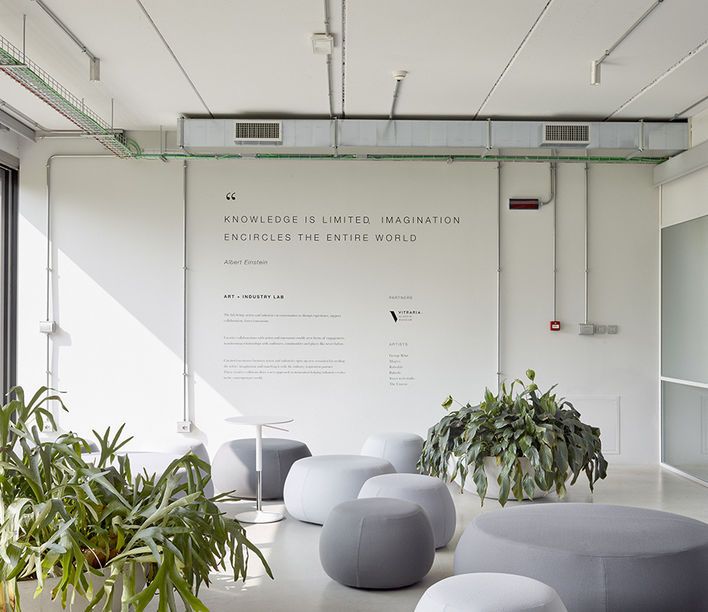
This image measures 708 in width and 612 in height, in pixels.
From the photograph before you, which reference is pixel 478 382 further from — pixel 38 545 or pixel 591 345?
pixel 38 545

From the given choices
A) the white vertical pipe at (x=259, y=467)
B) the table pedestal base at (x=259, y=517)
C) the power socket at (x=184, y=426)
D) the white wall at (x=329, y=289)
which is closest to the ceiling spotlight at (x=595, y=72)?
the white wall at (x=329, y=289)

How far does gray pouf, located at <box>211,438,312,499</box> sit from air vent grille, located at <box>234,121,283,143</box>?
2565 mm

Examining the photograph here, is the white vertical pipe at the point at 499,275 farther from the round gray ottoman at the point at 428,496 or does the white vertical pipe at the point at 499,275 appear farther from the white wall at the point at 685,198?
the round gray ottoman at the point at 428,496

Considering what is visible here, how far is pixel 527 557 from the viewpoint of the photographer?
11.4 ft

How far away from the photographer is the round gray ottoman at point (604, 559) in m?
3.33

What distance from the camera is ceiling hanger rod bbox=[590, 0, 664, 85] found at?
4871mm

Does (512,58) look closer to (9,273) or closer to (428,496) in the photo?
(428,496)

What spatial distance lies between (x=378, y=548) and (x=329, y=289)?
402cm

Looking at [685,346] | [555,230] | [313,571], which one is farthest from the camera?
[555,230]

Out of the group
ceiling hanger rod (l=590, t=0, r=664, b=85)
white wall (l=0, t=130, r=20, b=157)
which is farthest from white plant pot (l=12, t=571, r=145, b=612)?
white wall (l=0, t=130, r=20, b=157)

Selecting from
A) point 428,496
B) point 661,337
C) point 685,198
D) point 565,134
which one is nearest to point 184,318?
point 428,496

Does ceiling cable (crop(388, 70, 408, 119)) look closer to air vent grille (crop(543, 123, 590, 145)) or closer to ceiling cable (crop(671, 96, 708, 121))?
air vent grille (crop(543, 123, 590, 145))

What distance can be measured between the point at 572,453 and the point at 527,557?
216 cm

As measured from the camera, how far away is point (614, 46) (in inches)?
216
